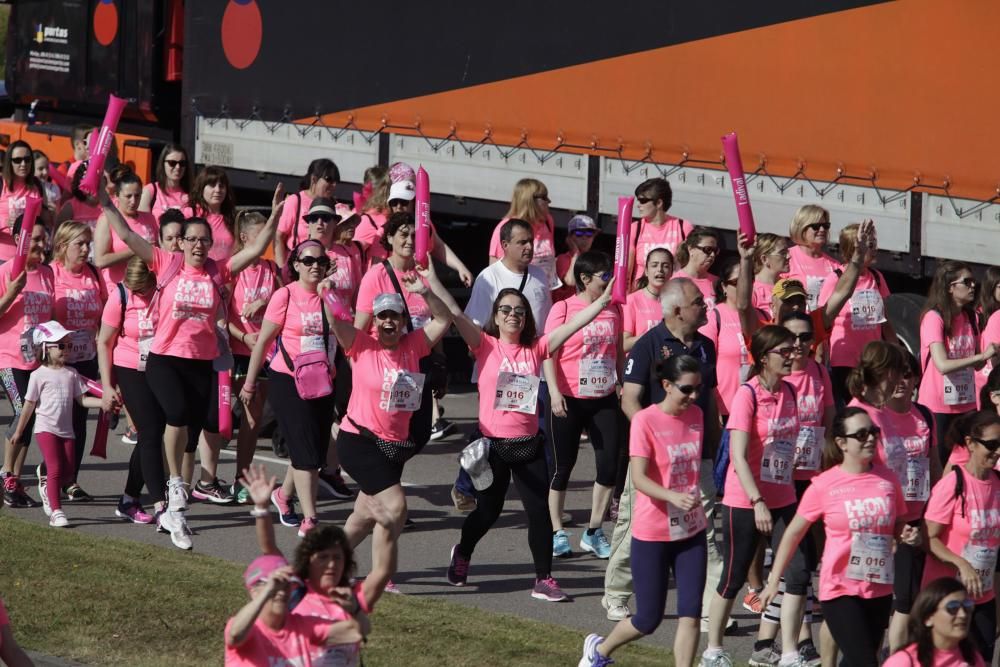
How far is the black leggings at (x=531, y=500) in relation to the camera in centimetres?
873

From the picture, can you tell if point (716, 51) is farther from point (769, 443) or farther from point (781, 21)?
point (769, 443)

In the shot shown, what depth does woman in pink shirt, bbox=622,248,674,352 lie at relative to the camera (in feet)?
31.5

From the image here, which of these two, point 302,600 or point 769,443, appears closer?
point 302,600

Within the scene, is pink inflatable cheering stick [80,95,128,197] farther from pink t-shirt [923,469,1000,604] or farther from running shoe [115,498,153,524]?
pink t-shirt [923,469,1000,604]

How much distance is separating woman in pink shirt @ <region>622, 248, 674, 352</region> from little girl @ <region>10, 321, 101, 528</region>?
A: 3.18 metres

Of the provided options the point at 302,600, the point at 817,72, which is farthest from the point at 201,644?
the point at 817,72

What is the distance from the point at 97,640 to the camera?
792cm

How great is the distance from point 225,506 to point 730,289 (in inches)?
144

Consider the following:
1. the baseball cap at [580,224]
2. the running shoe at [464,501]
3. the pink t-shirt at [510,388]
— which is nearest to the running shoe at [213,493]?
the running shoe at [464,501]

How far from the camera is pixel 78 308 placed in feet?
35.4

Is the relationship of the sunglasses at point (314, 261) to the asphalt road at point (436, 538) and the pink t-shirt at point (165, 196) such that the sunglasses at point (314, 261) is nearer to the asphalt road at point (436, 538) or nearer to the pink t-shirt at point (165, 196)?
the asphalt road at point (436, 538)

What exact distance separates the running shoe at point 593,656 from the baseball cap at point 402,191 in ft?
13.9

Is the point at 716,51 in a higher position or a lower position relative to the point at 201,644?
higher

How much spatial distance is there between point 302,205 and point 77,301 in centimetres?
179
